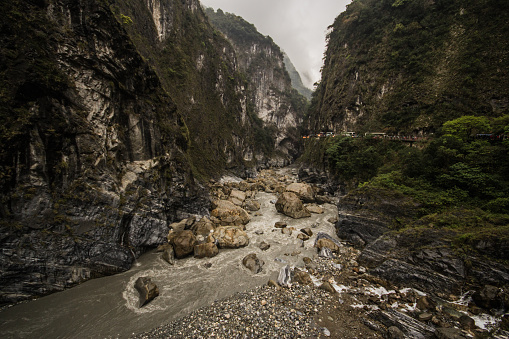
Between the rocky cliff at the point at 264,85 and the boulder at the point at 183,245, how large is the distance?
176ft

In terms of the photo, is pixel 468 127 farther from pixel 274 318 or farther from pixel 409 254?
pixel 274 318

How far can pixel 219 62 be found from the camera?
42469 mm

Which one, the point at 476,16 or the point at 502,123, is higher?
the point at 476,16

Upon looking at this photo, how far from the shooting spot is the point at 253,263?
10500 millimetres

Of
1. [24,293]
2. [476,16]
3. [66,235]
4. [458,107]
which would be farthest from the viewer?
[476,16]

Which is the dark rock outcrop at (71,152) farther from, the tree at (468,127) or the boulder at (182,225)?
the tree at (468,127)

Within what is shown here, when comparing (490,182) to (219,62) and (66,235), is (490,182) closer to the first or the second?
(66,235)

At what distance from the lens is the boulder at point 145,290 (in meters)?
8.02

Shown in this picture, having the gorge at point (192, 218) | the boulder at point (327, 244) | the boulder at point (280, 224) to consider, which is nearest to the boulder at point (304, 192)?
the gorge at point (192, 218)

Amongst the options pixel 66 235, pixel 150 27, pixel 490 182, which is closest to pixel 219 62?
pixel 150 27

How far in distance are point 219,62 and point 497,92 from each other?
1759 inches

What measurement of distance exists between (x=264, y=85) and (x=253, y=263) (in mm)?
68971

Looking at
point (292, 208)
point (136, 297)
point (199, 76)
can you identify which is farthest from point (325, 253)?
point (199, 76)

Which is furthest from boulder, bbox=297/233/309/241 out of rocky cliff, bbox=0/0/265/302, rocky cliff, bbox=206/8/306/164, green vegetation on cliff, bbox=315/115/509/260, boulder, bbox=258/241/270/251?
rocky cliff, bbox=206/8/306/164
